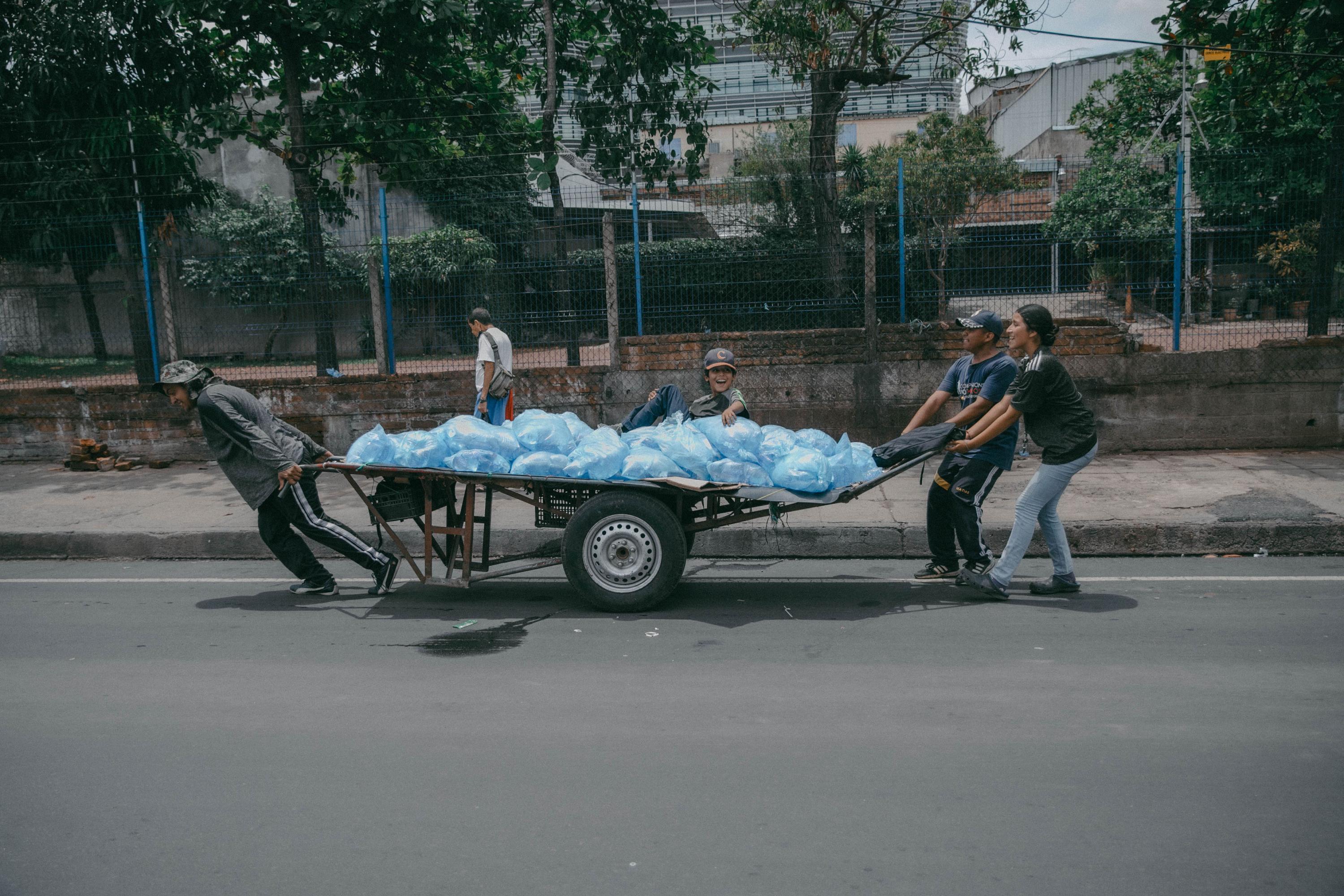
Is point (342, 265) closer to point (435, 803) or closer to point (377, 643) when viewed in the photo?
point (377, 643)

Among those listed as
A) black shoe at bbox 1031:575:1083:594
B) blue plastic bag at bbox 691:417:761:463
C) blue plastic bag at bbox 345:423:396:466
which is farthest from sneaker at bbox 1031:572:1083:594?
blue plastic bag at bbox 345:423:396:466

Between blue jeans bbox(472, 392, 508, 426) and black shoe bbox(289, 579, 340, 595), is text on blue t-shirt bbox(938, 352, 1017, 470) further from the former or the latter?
blue jeans bbox(472, 392, 508, 426)

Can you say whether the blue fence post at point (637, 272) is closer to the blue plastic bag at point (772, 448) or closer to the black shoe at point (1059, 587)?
the blue plastic bag at point (772, 448)

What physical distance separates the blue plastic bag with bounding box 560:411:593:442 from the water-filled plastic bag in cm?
75

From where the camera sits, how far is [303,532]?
252 inches

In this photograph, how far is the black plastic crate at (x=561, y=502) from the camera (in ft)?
19.3

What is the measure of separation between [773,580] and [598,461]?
1695 mm

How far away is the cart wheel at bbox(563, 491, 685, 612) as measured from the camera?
5676 mm

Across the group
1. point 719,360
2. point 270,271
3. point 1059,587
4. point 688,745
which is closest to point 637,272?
point 270,271

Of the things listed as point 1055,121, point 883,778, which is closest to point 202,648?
point 883,778

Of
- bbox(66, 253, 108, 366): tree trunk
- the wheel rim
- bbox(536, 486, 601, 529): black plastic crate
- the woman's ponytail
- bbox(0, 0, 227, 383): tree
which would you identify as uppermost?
bbox(0, 0, 227, 383): tree

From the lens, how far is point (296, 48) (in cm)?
1213

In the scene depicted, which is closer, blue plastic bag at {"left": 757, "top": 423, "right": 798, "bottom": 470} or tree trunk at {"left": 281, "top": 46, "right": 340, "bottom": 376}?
blue plastic bag at {"left": 757, "top": 423, "right": 798, "bottom": 470}

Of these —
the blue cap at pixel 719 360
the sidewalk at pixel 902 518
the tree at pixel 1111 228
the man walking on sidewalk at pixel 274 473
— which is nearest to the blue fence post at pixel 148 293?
the sidewalk at pixel 902 518
